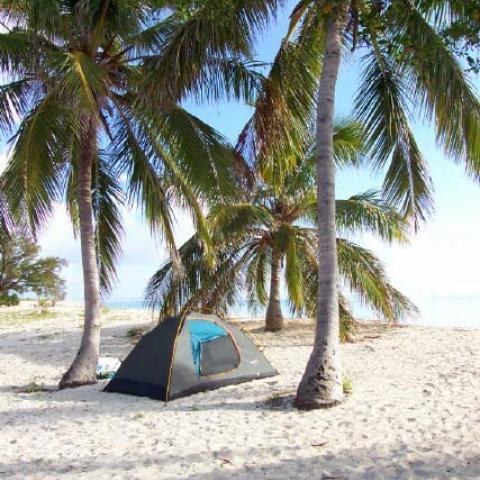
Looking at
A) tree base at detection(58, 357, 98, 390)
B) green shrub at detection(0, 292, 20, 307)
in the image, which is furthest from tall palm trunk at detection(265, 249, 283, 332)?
green shrub at detection(0, 292, 20, 307)

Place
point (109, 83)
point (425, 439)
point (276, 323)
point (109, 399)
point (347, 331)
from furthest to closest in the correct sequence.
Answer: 1. point (276, 323)
2. point (347, 331)
3. point (109, 83)
4. point (109, 399)
5. point (425, 439)

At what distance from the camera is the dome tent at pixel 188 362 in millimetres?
7848

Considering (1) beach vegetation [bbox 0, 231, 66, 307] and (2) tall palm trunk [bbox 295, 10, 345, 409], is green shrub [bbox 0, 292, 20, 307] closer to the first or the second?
(1) beach vegetation [bbox 0, 231, 66, 307]

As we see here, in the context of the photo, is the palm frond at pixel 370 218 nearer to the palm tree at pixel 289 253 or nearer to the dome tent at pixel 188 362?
the palm tree at pixel 289 253

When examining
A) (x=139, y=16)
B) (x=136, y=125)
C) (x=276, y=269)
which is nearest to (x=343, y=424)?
(x=136, y=125)

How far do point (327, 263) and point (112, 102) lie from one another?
193 inches

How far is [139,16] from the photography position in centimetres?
889

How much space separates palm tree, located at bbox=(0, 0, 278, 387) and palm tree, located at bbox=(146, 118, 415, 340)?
2433 millimetres

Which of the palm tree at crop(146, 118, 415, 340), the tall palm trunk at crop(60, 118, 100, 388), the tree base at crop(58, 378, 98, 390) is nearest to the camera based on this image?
the tree base at crop(58, 378, 98, 390)

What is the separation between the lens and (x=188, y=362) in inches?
318

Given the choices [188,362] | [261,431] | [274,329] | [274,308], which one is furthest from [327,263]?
[274,329]

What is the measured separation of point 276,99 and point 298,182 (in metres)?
5.17

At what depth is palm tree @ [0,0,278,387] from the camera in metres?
7.43

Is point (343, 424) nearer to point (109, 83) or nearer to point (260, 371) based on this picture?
point (260, 371)
